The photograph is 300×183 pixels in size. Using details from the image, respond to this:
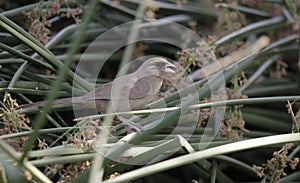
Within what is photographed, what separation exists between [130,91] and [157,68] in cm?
14

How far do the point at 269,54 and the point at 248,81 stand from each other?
23cm

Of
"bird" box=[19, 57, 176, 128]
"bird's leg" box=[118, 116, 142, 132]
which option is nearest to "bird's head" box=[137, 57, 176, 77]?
"bird" box=[19, 57, 176, 128]

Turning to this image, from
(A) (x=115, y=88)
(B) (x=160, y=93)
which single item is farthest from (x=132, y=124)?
(B) (x=160, y=93)

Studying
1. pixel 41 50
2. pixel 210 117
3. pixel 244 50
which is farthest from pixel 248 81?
pixel 41 50

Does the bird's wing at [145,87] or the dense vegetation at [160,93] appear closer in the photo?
the dense vegetation at [160,93]

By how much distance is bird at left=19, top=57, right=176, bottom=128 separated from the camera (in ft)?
4.98

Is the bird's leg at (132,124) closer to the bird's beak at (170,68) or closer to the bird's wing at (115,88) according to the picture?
the bird's wing at (115,88)

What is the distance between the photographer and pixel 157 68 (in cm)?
168

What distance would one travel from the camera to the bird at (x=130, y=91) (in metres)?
1.52

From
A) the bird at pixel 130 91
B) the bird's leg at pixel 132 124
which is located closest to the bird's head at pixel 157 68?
the bird at pixel 130 91

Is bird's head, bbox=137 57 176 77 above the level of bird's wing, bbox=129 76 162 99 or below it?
above

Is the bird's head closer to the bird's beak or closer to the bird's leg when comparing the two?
the bird's beak

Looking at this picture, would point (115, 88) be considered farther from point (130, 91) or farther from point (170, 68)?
point (170, 68)

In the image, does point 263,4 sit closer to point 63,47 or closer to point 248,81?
point 248,81
